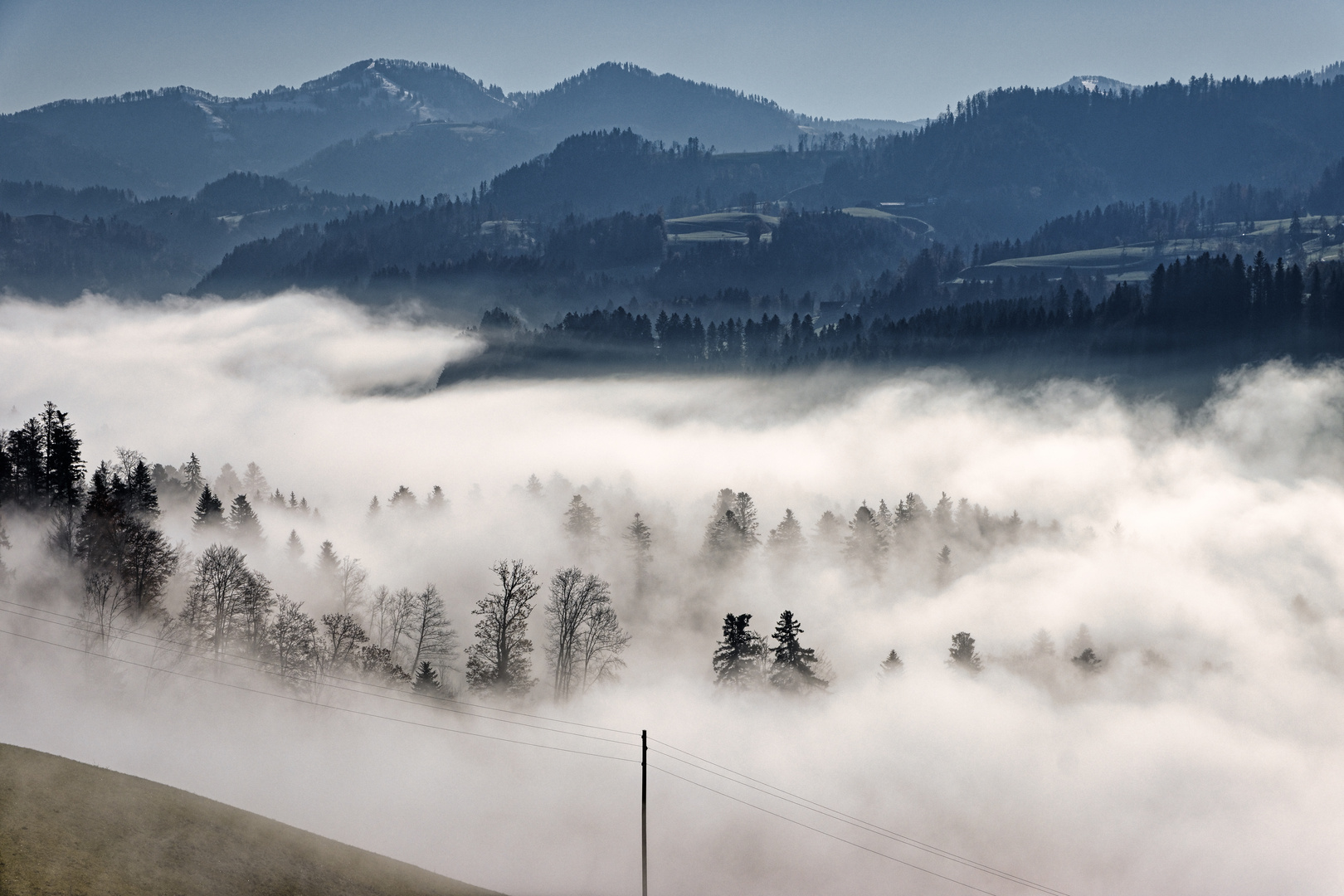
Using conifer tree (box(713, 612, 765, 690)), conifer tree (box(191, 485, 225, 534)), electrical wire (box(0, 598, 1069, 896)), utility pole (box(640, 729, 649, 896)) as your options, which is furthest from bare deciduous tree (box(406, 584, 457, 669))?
utility pole (box(640, 729, 649, 896))

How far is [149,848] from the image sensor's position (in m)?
64.1

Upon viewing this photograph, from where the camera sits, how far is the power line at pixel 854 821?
114812mm

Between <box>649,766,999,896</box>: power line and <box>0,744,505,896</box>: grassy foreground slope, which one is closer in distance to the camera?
<box>0,744,505,896</box>: grassy foreground slope

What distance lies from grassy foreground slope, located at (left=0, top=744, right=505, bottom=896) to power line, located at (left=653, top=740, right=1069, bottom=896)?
176ft

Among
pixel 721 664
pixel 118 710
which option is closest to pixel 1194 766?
pixel 721 664

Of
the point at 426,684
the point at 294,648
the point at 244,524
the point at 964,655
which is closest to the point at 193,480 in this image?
the point at 244,524

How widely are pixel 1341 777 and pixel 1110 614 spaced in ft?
140

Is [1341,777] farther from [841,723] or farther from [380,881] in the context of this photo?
[380,881]

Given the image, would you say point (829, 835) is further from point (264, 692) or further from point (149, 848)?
point (149, 848)

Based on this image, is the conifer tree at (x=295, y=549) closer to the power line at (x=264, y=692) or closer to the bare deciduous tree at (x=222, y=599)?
the bare deciduous tree at (x=222, y=599)

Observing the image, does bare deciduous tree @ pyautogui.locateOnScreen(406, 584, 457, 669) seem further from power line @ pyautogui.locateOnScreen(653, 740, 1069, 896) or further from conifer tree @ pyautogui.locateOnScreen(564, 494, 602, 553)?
conifer tree @ pyautogui.locateOnScreen(564, 494, 602, 553)

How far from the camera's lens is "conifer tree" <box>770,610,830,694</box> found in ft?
379

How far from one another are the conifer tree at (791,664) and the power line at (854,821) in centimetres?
1135

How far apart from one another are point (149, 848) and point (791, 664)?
6580 centimetres
